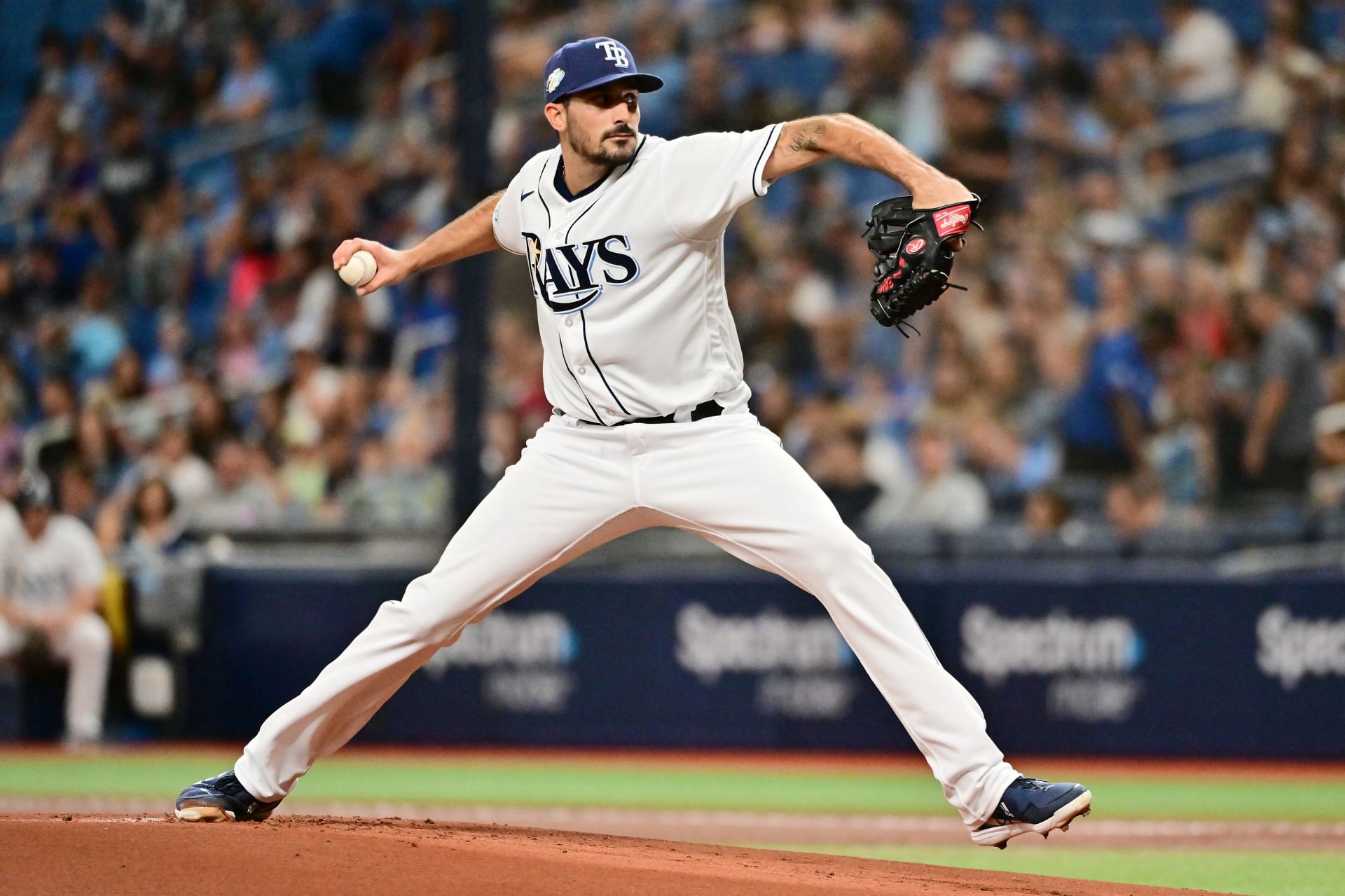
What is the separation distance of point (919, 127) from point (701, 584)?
4089 mm

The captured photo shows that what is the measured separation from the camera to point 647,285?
468 cm

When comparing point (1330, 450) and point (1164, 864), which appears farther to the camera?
point (1330, 450)

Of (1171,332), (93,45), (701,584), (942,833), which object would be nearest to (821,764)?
(701,584)

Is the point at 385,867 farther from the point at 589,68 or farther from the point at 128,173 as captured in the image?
the point at 128,173

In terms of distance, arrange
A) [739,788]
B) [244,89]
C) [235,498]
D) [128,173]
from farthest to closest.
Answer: [244,89]
[128,173]
[235,498]
[739,788]

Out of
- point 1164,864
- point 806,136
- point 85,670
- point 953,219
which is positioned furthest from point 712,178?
point 85,670

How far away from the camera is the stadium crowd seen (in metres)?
10.6

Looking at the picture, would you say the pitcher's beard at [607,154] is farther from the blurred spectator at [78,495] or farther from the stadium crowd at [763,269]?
the blurred spectator at [78,495]

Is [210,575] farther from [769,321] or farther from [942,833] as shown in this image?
[942,833]

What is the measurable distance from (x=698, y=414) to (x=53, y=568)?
7.25 m

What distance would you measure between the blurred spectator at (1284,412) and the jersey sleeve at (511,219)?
627 cm

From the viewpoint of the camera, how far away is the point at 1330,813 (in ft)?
24.9

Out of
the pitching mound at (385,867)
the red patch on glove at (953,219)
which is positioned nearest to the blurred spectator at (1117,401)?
the pitching mound at (385,867)

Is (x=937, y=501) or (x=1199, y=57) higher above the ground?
(x=1199, y=57)
